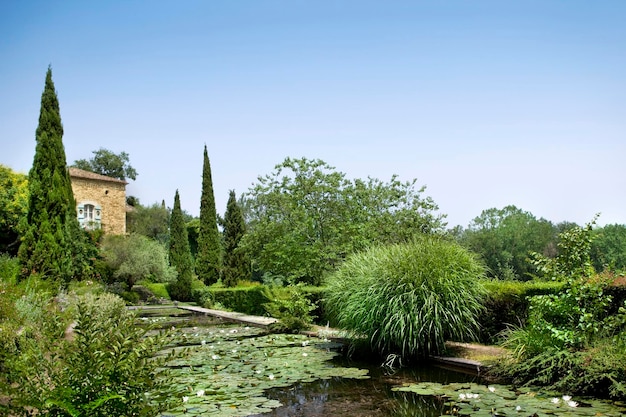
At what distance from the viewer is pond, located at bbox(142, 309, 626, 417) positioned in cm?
448

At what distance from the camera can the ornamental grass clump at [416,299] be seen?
6.91 metres

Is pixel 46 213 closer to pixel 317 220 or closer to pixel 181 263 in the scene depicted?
pixel 317 220

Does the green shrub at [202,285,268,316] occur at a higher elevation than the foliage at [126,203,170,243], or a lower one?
lower

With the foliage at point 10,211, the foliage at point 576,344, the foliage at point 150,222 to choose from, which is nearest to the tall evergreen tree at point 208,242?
the foliage at point 10,211

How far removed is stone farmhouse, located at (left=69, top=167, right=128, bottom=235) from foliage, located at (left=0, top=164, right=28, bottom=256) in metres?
5.09

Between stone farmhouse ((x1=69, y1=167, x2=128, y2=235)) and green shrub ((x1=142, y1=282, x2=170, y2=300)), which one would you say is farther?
stone farmhouse ((x1=69, y1=167, x2=128, y2=235))

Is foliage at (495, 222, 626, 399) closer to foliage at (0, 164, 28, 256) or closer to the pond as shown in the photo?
the pond

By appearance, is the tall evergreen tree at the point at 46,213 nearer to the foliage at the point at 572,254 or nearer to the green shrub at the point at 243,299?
the green shrub at the point at 243,299

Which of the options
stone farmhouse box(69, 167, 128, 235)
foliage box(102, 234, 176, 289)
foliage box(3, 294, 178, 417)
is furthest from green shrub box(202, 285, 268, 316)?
stone farmhouse box(69, 167, 128, 235)

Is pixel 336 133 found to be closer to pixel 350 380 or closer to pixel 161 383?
pixel 350 380

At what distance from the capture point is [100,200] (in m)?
32.7

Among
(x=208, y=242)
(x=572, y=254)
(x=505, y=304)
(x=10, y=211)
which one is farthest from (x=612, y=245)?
(x=10, y=211)

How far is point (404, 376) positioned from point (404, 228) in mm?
13897

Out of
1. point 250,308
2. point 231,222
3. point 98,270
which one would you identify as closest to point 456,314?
point 250,308
